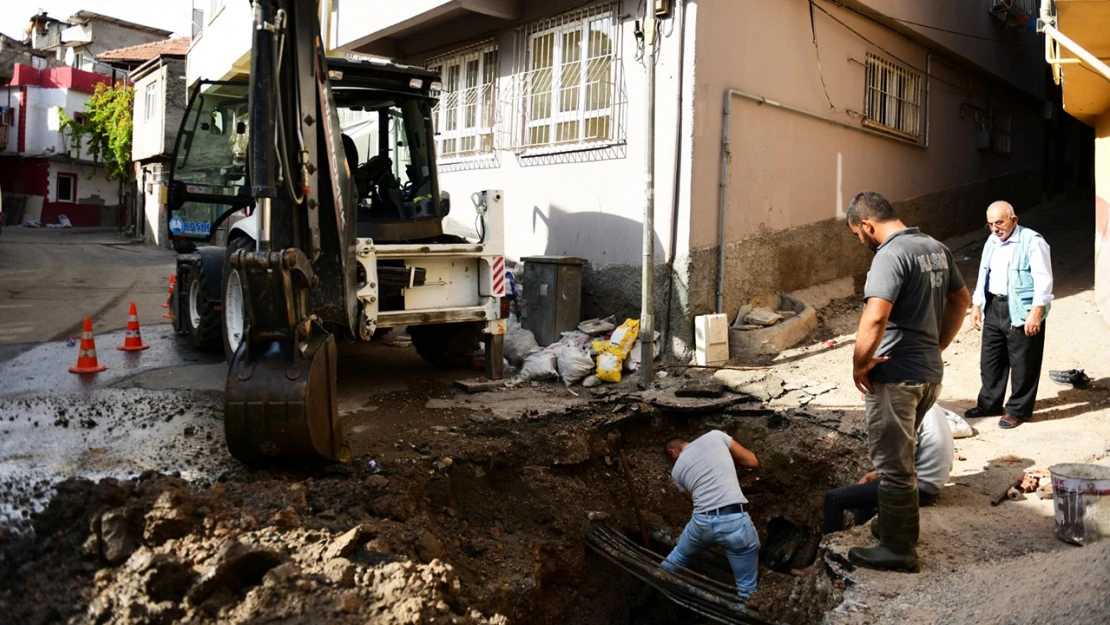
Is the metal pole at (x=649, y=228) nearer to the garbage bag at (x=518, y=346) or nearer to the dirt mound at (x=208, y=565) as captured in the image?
the garbage bag at (x=518, y=346)

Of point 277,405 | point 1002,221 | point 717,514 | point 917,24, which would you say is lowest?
point 717,514

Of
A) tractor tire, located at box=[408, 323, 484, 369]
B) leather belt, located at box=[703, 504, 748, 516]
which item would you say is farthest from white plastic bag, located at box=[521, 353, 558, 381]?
leather belt, located at box=[703, 504, 748, 516]

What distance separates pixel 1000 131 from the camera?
606 inches

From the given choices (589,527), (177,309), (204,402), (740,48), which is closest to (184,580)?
(589,527)

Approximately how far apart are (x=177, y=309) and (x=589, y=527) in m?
5.97

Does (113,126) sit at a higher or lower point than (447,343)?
higher

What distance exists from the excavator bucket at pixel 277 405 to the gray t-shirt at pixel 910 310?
2.85 m

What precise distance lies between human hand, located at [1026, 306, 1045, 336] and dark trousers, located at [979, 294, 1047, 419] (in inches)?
3.4

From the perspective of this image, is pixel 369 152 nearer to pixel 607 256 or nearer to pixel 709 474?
pixel 607 256

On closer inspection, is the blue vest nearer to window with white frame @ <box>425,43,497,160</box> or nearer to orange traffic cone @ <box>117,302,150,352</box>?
window with white frame @ <box>425,43,497,160</box>

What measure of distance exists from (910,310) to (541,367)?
4334mm

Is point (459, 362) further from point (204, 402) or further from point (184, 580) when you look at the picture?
point (184, 580)

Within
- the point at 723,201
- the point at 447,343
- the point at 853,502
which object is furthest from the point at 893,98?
the point at 853,502

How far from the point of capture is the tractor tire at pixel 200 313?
829cm
